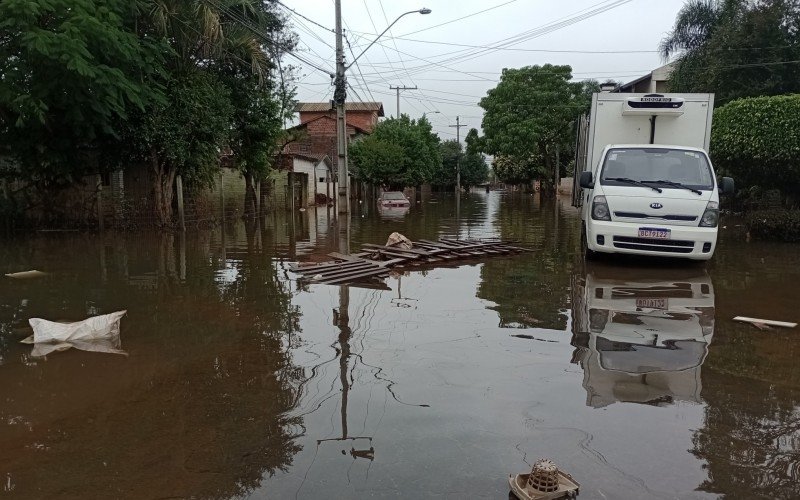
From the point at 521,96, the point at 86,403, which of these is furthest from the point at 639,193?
the point at 521,96

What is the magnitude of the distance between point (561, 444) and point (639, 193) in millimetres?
6616

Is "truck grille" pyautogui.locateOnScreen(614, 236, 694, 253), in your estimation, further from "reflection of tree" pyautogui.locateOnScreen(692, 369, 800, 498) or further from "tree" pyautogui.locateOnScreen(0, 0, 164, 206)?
"tree" pyautogui.locateOnScreen(0, 0, 164, 206)

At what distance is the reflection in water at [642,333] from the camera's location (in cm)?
459

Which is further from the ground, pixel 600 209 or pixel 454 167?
pixel 454 167

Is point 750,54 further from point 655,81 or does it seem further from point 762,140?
point 655,81

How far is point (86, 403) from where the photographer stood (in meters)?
4.33

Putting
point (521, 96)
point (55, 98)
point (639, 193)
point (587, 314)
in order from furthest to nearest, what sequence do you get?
point (521, 96), point (55, 98), point (639, 193), point (587, 314)

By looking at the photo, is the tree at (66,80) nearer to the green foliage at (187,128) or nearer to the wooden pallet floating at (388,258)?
the green foliage at (187,128)

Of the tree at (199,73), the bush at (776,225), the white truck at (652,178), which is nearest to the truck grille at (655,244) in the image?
the white truck at (652,178)

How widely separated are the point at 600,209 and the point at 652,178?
1.02m

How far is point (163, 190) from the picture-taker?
17203 mm

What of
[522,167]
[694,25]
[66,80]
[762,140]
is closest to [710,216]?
[762,140]

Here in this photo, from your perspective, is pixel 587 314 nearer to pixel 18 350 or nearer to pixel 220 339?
pixel 220 339

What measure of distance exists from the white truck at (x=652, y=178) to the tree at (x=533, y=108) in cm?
3543
